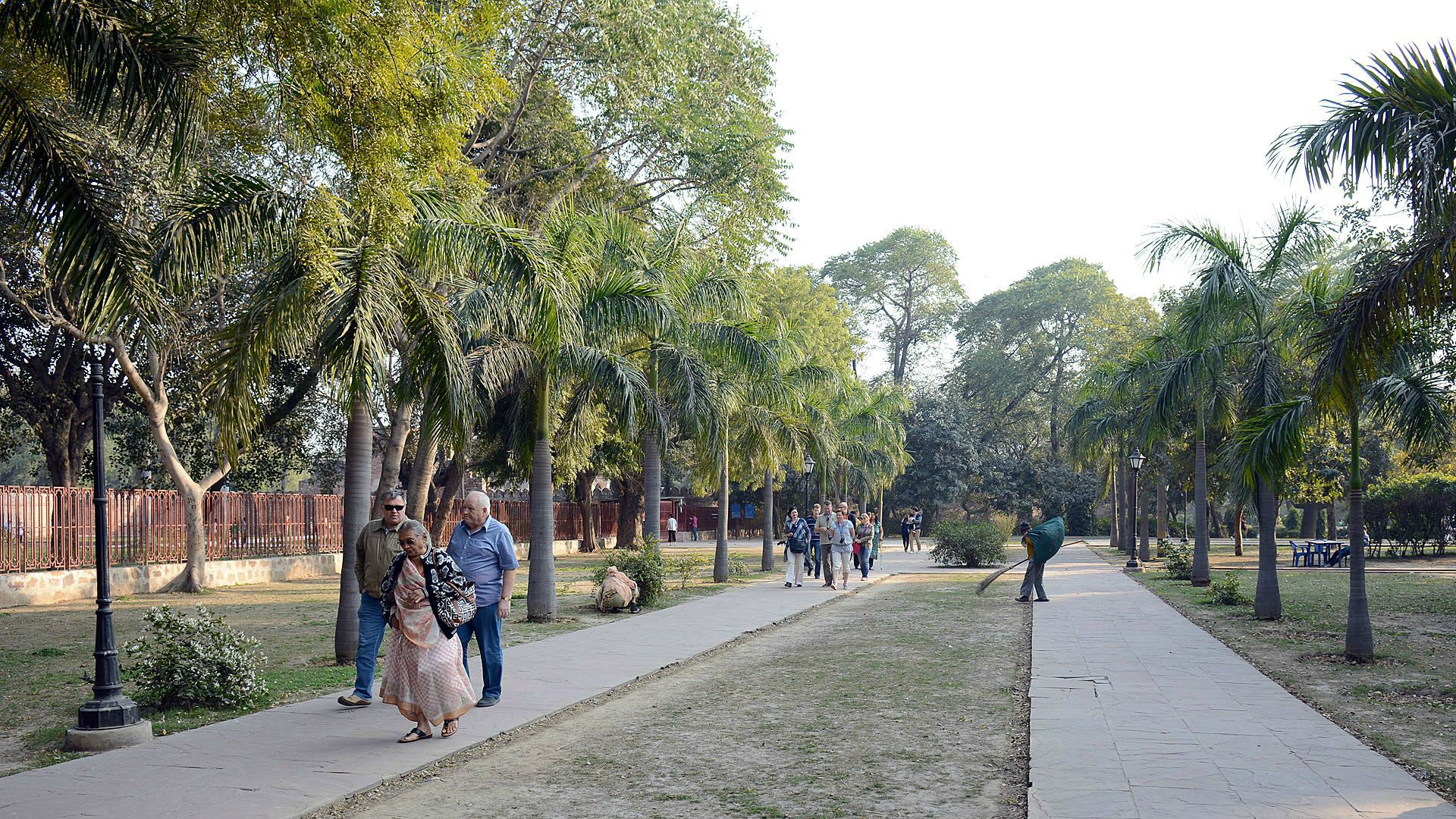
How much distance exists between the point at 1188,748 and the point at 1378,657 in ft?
19.9

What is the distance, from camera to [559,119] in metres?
21.6

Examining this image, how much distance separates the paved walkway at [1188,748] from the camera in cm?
586

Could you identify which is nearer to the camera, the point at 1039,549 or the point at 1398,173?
the point at 1398,173

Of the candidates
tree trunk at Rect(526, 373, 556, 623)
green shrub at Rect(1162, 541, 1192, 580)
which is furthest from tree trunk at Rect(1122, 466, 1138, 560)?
tree trunk at Rect(526, 373, 556, 623)

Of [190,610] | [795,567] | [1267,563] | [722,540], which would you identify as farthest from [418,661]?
[722,540]

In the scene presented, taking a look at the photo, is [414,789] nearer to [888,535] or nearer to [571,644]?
[571,644]

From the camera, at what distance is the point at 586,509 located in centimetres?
4562

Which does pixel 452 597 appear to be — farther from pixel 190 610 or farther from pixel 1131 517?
pixel 1131 517

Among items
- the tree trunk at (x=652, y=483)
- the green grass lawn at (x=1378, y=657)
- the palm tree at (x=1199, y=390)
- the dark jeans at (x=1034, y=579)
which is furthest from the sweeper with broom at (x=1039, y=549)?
the tree trunk at (x=652, y=483)

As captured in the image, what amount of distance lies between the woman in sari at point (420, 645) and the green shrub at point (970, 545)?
2543 cm

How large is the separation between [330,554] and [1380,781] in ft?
89.7

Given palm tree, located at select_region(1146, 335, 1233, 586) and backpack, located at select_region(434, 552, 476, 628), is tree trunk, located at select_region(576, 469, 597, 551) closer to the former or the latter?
palm tree, located at select_region(1146, 335, 1233, 586)

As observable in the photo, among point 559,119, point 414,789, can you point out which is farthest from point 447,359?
point 559,119

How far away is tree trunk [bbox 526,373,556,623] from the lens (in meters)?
16.0
